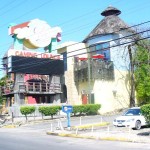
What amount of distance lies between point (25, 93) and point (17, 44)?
6182mm

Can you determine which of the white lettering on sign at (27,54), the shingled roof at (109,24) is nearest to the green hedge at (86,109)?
the white lettering on sign at (27,54)

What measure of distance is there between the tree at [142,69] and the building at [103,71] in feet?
5.10

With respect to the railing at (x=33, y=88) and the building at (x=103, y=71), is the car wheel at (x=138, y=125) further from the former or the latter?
the railing at (x=33, y=88)

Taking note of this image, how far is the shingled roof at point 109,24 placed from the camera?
45.9m

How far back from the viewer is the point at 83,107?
39.5 meters

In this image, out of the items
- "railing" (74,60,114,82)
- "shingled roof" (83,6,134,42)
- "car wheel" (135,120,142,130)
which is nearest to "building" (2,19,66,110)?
"railing" (74,60,114,82)

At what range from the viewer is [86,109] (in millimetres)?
39875

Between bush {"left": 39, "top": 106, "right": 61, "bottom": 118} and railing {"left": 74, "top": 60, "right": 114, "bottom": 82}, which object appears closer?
bush {"left": 39, "top": 106, "right": 61, "bottom": 118}

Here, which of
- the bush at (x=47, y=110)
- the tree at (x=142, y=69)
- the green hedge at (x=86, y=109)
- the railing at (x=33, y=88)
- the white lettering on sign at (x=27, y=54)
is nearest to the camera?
the bush at (x=47, y=110)

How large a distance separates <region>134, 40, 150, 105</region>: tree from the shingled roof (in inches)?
112

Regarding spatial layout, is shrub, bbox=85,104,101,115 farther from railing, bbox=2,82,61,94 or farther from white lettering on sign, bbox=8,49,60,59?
white lettering on sign, bbox=8,49,60,59

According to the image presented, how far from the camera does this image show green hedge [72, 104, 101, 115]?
3869 cm

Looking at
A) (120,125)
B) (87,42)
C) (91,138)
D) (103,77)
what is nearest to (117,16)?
(87,42)

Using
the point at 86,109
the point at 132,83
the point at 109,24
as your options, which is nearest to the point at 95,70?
the point at 86,109
